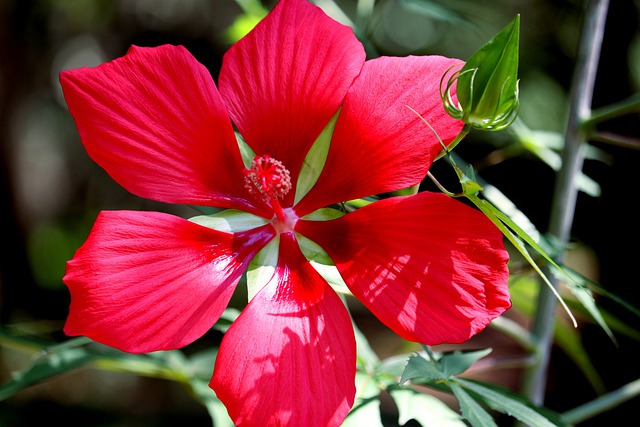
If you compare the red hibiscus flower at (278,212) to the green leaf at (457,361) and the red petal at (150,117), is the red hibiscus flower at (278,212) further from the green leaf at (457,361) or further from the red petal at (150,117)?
the green leaf at (457,361)

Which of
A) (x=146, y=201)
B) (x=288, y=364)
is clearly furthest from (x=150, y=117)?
(x=146, y=201)

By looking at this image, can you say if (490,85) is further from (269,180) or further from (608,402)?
(608,402)

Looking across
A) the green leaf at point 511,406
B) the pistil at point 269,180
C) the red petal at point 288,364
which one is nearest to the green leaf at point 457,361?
the green leaf at point 511,406

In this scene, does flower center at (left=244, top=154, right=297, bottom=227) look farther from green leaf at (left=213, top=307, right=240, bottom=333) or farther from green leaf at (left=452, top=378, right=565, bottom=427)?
green leaf at (left=452, top=378, right=565, bottom=427)

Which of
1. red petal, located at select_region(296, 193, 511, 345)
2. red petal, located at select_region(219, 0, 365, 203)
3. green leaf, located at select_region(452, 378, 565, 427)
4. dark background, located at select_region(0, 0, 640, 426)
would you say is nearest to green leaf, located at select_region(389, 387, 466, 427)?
green leaf, located at select_region(452, 378, 565, 427)

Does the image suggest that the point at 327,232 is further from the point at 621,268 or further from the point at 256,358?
the point at 621,268

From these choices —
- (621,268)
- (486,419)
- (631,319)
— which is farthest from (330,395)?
(621,268)

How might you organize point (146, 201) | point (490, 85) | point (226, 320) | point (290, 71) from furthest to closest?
point (146, 201), point (226, 320), point (290, 71), point (490, 85)
